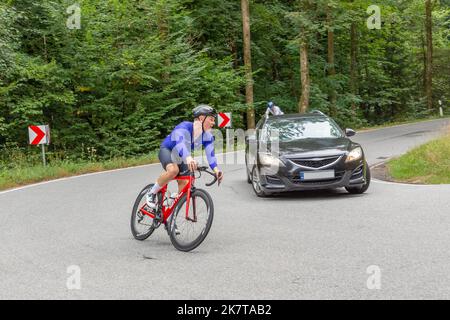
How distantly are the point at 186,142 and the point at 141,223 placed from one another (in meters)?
1.40

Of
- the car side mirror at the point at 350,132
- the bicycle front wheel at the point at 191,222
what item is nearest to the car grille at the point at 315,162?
the car side mirror at the point at 350,132

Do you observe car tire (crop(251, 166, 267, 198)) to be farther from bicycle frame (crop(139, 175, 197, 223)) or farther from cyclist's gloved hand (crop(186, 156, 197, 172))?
cyclist's gloved hand (crop(186, 156, 197, 172))

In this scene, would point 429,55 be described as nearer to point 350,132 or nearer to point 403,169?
point 403,169

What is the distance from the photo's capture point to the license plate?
9945mm

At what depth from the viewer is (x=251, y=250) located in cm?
671

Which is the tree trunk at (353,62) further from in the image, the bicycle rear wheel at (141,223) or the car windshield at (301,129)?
the bicycle rear wheel at (141,223)

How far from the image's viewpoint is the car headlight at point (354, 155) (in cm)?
1015

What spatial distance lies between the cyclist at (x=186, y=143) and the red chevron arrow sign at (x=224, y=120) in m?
17.8

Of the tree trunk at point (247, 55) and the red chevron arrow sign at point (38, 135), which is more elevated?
the tree trunk at point (247, 55)

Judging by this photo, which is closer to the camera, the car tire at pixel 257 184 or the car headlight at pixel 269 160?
the car headlight at pixel 269 160

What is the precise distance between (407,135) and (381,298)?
69.3 feet

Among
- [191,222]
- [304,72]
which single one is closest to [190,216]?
[191,222]

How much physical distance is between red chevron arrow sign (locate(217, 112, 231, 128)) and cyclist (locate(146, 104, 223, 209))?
58.5 feet
